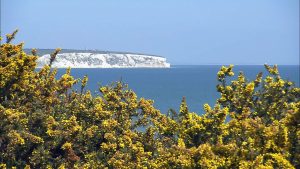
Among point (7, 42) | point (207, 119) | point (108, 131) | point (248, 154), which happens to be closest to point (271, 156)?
point (248, 154)

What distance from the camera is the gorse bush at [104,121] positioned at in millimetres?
20922

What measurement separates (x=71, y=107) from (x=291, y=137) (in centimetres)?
1258

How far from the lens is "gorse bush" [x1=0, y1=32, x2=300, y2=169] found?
20.9m

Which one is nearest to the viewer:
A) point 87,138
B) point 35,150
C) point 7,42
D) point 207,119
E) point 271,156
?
point 271,156

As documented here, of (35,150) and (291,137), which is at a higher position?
(291,137)

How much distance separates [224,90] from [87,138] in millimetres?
6425

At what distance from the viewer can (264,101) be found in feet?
81.6

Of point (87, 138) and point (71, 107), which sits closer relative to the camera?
point (87, 138)

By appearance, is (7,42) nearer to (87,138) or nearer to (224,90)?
(87,138)

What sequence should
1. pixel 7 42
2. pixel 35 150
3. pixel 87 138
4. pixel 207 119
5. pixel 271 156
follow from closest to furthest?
pixel 271 156
pixel 207 119
pixel 35 150
pixel 87 138
pixel 7 42

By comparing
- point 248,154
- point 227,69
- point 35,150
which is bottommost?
point 35,150

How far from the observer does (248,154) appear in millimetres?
17234

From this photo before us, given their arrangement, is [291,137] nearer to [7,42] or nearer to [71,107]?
[71,107]

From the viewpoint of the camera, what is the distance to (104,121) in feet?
81.8
